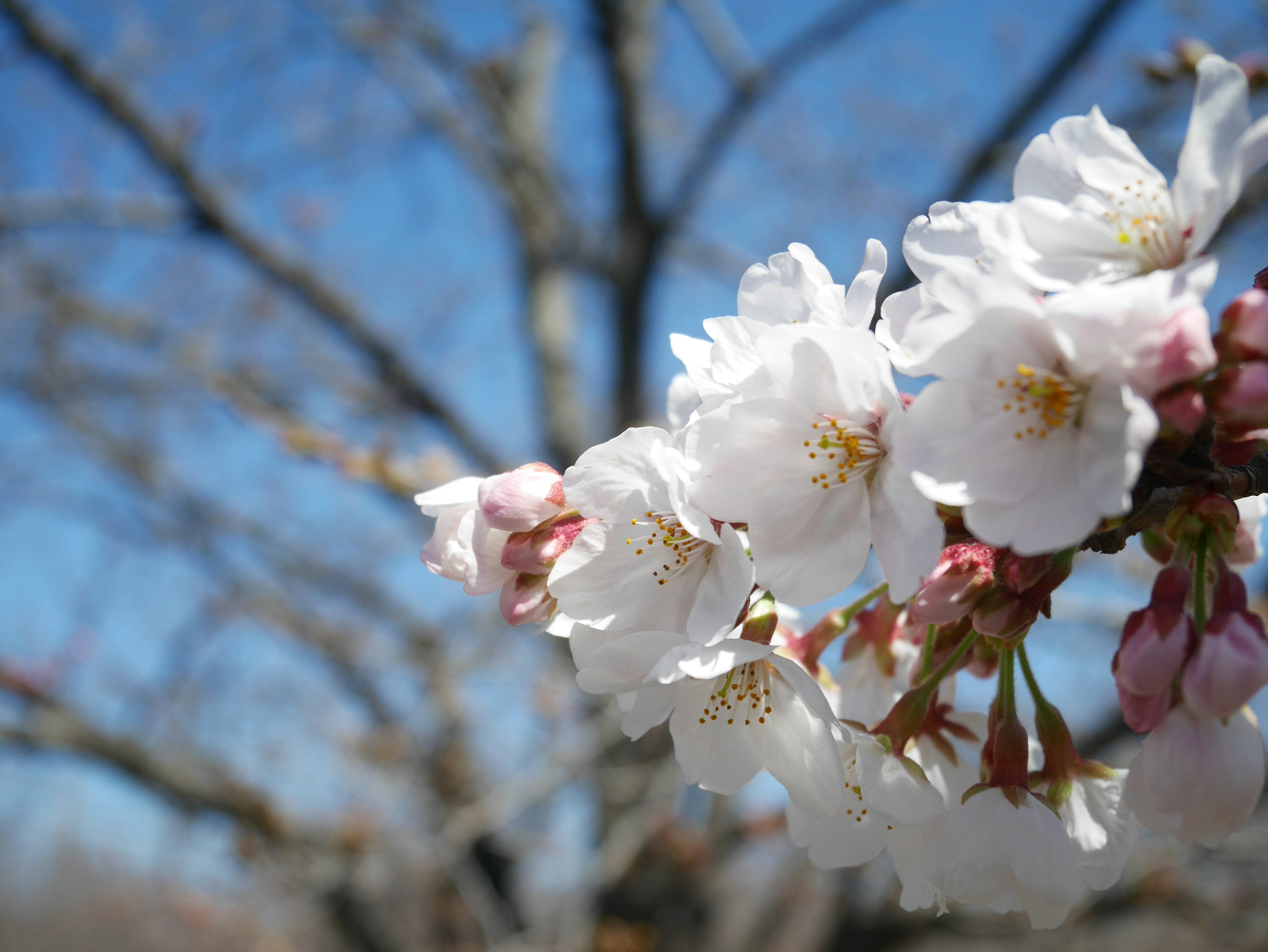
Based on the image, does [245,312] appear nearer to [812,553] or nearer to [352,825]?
[352,825]

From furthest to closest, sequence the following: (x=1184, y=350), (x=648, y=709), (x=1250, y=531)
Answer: (x=1250, y=531) → (x=648, y=709) → (x=1184, y=350)

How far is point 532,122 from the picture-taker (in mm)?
5258

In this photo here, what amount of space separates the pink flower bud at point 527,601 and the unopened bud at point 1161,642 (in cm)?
45

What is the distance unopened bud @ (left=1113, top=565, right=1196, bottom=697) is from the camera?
57 cm

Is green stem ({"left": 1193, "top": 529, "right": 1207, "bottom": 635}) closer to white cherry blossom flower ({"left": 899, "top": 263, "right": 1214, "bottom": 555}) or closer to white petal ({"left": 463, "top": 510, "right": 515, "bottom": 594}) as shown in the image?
white cherry blossom flower ({"left": 899, "top": 263, "right": 1214, "bottom": 555})

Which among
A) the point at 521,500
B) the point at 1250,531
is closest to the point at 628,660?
the point at 521,500

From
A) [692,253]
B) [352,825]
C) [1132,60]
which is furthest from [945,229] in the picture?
[692,253]

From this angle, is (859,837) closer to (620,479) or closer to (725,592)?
(725,592)

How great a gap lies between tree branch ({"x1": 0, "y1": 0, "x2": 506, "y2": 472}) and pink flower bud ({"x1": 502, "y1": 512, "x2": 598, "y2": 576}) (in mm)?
3668

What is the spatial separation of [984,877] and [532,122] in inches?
209

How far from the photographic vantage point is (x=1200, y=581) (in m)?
0.62

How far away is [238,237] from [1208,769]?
448cm

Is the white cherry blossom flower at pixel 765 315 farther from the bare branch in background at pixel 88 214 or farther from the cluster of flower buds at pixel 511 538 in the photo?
the bare branch in background at pixel 88 214

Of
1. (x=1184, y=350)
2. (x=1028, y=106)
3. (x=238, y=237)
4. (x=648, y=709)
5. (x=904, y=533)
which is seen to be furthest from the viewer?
(x=238, y=237)
